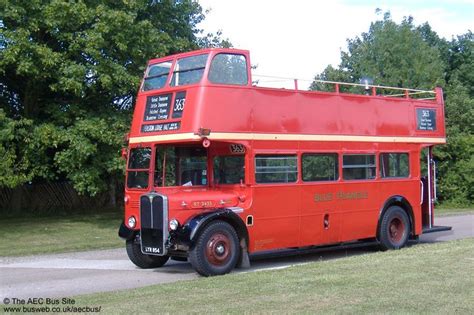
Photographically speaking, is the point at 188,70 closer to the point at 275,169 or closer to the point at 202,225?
the point at 275,169

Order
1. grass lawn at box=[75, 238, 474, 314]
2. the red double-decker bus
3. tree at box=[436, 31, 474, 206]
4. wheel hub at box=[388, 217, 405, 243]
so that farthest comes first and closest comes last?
tree at box=[436, 31, 474, 206], wheel hub at box=[388, 217, 405, 243], the red double-decker bus, grass lawn at box=[75, 238, 474, 314]

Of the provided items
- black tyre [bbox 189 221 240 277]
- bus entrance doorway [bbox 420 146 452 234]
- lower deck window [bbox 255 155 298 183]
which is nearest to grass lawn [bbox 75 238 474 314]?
black tyre [bbox 189 221 240 277]

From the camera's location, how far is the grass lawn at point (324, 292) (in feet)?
24.9

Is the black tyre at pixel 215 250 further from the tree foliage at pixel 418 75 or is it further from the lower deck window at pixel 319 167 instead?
the tree foliage at pixel 418 75

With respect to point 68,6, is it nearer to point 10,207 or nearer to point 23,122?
point 23,122

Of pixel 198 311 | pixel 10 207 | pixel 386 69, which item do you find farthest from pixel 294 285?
pixel 386 69

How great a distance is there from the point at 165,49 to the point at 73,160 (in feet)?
15.5

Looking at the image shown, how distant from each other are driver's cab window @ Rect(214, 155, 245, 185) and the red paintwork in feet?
0.45

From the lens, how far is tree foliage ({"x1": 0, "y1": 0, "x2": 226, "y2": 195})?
18.5 metres

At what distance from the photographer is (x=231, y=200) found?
11.8m

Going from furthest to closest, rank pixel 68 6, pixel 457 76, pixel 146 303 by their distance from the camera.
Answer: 1. pixel 457 76
2. pixel 68 6
3. pixel 146 303

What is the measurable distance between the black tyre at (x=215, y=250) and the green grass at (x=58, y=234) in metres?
5.82

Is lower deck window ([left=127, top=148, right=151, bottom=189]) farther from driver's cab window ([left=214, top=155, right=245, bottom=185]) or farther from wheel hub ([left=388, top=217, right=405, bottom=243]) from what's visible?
wheel hub ([left=388, top=217, right=405, bottom=243])

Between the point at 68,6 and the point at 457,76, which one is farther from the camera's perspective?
the point at 457,76
